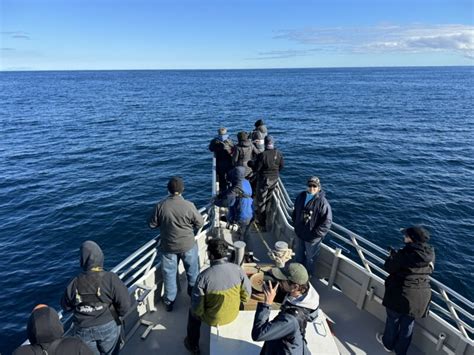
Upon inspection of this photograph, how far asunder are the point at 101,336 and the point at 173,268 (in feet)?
5.95

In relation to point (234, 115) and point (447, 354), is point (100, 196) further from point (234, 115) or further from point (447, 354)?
point (234, 115)

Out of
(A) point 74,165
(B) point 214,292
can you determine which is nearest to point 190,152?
(A) point 74,165

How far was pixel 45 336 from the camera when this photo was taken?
2.83 metres

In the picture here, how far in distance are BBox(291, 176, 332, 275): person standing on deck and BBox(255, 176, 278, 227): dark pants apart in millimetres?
2174

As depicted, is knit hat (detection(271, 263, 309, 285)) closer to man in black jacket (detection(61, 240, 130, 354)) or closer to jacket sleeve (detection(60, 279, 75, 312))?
man in black jacket (detection(61, 240, 130, 354))

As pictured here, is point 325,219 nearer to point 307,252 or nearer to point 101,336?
point 307,252

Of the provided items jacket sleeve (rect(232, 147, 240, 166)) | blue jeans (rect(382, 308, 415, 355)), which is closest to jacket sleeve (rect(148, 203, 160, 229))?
jacket sleeve (rect(232, 147, 240, 166))

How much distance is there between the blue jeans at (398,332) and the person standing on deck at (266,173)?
4201 mm

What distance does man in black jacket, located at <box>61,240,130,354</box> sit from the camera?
3865 millimetres

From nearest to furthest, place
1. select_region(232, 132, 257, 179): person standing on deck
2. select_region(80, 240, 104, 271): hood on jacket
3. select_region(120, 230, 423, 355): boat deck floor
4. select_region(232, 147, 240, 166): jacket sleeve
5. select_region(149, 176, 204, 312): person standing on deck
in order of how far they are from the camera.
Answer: select_region(80, 240, 104, 271): hood on jacket → select_region(120, 230, 423, 355): boat deck floor → select_region(149, 176, 204, 312): person standing on deck → select_region(232, 132, 257, 179): person standing on deck → select_region(232, 147, 240, 166): jacket sleeve

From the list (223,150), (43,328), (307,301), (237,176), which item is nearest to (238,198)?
(237,176)

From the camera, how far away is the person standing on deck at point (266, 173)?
8250 millimetres

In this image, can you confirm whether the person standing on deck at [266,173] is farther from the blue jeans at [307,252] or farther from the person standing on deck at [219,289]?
the person standing on deck at [219,289]

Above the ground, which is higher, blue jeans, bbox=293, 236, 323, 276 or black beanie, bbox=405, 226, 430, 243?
black beanie, bbox=405, 226, 430, 243
